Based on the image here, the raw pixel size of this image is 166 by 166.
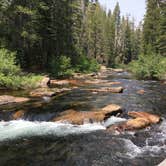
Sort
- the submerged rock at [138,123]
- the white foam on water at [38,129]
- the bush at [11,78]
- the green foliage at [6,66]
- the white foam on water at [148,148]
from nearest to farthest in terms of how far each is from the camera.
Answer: the white foam on water at [148,148], the white foam on water at [38,129], the submerged rock at [138,123], the bush at [11,78], the green foliage at [6,66]

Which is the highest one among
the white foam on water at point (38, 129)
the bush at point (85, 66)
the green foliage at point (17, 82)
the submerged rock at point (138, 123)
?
the bush at point (85, 66)

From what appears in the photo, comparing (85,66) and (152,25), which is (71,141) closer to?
(85,66)

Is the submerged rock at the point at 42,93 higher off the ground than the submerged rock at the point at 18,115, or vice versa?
the submerged rock at the point at 42,93

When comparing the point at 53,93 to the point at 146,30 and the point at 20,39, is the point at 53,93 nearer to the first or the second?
the point at 20,39

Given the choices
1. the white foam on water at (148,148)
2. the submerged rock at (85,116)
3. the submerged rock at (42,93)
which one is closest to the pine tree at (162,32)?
the submerged rock at (42,93)

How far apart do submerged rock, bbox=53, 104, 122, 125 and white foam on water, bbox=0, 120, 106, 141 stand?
1.02ft

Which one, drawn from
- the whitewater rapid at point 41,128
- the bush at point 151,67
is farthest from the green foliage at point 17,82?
the bush at point 151,67

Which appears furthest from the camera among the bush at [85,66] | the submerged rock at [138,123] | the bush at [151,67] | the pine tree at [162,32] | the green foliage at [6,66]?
the pine tree at [162,32]

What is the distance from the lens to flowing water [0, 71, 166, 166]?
8.34 meters

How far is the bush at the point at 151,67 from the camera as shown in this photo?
29.4 m

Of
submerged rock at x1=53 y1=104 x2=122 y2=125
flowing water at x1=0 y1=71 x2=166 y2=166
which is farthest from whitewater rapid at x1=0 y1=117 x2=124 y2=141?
submerged rock at x1=53 y1=104 x2=122 y2=125

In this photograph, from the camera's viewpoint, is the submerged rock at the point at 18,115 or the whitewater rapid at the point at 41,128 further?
the submerged rock at the point at 18,115

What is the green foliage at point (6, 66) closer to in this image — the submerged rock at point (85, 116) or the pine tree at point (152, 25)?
the submerged rock at point (85, 116)

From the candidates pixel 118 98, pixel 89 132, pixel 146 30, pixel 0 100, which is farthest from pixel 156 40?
pixel 89 132
